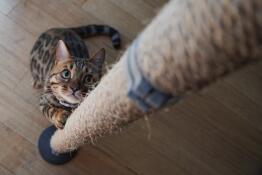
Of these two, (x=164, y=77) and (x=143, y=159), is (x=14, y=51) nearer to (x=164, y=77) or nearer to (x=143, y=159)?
(x=143, y=159)

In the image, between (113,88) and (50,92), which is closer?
(113,88)

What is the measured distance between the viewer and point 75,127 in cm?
92

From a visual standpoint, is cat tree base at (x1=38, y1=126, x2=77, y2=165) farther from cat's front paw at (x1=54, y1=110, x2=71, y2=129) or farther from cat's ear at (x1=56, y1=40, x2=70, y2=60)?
cat's ear at (x1=56, y1=40, x2=70, y2=60)

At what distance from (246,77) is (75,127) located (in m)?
0.95

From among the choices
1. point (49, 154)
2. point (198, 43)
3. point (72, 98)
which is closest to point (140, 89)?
point (198, 43)

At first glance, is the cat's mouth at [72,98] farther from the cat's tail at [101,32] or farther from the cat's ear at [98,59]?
the cat's tail at [101,32]

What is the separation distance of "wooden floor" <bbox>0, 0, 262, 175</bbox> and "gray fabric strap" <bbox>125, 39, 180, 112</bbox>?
0.94m

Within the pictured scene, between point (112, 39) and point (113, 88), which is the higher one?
point (113, 88)

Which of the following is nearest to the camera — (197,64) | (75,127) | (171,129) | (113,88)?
(197,64)

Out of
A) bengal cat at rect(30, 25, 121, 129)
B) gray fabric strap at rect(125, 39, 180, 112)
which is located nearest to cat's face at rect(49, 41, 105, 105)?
bengal cat at rect(30, 25, 121, 129)

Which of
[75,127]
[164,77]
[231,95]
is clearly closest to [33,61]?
[75,127]

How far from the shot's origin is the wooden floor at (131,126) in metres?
1.41

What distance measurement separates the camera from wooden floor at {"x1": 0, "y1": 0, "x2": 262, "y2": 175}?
141 centimetres

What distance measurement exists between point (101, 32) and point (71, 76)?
1.40ft
